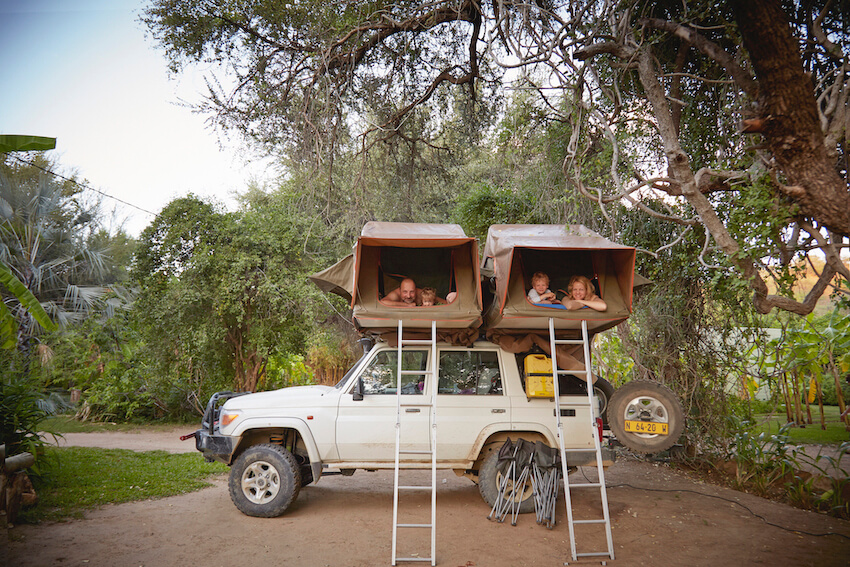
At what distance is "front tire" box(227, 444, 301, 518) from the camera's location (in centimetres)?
604

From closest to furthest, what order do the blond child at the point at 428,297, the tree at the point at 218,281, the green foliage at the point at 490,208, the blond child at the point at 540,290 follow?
the blond child at the point at 540,290, the blond child at the point at 428,297, the green foliage at the point at 490,208, the tree at the point at 218,281

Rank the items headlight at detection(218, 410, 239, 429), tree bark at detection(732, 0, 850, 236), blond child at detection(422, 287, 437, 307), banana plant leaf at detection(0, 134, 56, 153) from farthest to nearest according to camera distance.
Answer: blond child at detection(422, 287, 437, 307)
headlight at detection(218, 410, 239, 429)
banana plant leaf at detection(0, 134, 56, 153)
tree bark at detection(732, 0, 850, 236)

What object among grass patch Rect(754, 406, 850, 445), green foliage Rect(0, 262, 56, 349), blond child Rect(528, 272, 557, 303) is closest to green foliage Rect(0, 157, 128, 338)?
green foliage Rect(0, 262, 56, 349)

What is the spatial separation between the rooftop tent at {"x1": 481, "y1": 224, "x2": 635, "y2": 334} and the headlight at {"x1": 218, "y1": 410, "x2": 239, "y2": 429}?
3040 millimetres

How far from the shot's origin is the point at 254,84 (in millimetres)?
9312

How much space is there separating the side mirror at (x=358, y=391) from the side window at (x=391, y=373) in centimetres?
7

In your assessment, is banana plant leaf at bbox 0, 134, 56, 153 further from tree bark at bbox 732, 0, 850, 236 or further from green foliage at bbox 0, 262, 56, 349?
tree bark at bbox 732, 0, 850, 236

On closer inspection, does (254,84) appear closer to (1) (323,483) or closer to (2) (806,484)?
(1) (323,483)

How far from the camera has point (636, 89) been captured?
805 centimetres

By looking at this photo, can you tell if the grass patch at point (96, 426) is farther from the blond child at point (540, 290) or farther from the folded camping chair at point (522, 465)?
the blond child at point (540, 290)

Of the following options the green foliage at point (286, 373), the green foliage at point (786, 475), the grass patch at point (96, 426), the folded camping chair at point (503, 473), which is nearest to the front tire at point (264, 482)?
the folded camping chair at point (503, 473)

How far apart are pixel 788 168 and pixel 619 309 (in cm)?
212

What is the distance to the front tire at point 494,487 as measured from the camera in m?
6.16

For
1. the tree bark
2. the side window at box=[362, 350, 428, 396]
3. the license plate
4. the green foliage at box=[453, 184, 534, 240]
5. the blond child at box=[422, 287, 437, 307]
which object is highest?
the green foliage at box=[453, 184, 534, 240]
